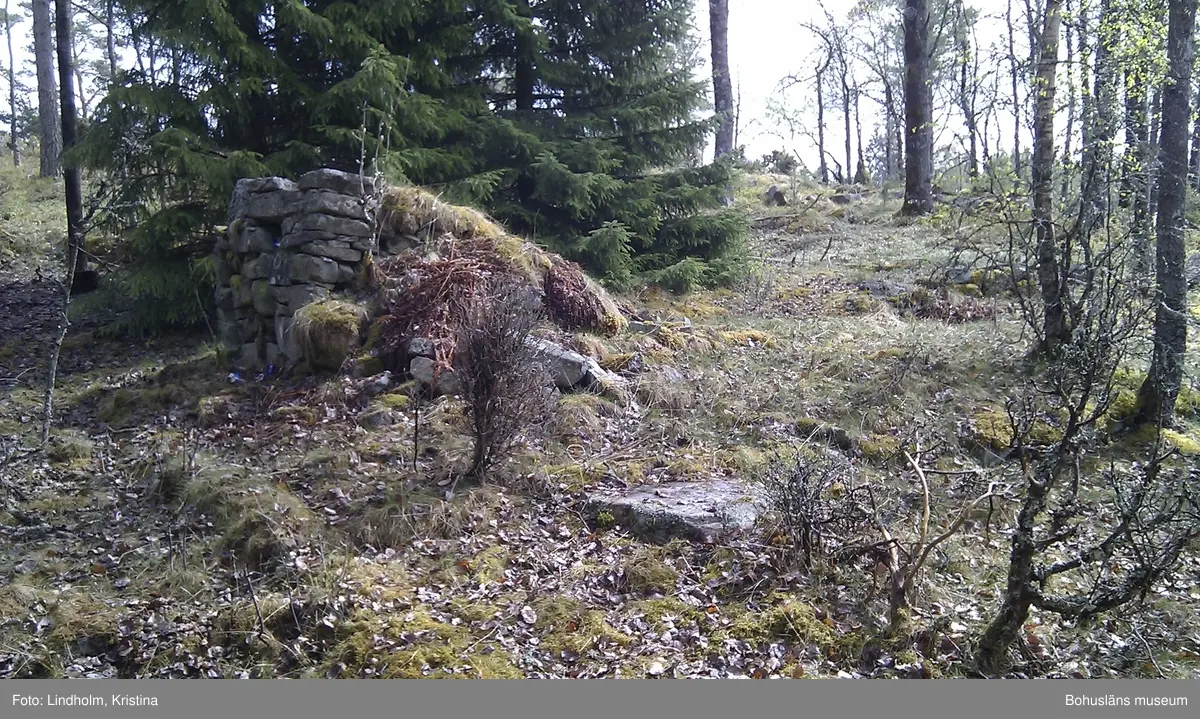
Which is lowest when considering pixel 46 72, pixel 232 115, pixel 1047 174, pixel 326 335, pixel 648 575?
pixel 648 575

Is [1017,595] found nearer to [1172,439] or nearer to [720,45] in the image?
[1172,439]

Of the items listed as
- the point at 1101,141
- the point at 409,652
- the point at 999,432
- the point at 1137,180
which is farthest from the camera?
the point at 999,432

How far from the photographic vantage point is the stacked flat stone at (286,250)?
809 centimetres

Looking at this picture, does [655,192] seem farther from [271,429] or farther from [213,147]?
[271,429]

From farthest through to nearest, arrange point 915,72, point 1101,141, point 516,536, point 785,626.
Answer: point 915,72
point 1101,141
point 516,536
point 785,626

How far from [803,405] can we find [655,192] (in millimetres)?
4900

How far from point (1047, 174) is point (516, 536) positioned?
A: 19.8 feet

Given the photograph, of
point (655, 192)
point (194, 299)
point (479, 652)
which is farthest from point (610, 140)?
point (479, 652)

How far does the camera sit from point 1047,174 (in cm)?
751

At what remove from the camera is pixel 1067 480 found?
240 inches

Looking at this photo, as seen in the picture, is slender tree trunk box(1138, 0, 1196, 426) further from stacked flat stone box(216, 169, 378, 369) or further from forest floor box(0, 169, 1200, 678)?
stacked flat stone box(216, 169, 378, 369)

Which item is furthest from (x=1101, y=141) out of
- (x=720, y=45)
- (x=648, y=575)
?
(x=720, y=45)

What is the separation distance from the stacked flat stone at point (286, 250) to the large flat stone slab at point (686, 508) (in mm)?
4083

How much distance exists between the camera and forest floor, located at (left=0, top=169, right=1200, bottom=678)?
4070 millimetres
